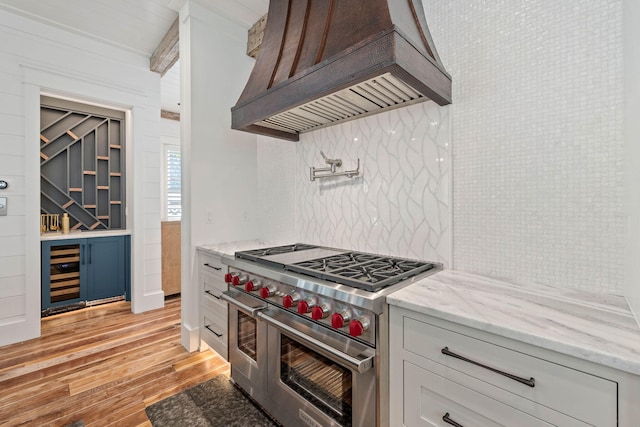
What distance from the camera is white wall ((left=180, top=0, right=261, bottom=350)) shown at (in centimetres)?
247

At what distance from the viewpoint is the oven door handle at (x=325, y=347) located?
1.11 meters

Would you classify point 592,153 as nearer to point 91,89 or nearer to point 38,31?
point 91,89

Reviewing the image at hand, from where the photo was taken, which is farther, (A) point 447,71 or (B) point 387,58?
(A) point 447,71

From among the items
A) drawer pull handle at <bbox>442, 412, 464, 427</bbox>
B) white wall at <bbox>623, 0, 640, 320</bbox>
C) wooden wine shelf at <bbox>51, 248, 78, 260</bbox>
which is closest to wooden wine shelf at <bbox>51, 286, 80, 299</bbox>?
wooden wine shelf at <bbox>51, 248, 78, 260</bbox>

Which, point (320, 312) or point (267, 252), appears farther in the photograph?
point (267, 252)

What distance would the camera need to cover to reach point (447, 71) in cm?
158

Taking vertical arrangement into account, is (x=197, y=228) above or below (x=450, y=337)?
above

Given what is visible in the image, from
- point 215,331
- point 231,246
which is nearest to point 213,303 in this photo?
point 215,331

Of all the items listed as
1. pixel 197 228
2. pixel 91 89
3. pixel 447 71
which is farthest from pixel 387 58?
pixel 91 89

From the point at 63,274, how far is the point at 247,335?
9.17 ft

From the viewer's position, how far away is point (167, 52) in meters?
3.07

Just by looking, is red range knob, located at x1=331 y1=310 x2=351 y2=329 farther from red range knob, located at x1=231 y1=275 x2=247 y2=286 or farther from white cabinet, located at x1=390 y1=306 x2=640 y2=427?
red range knob, located at x1=231 y1=275 x2=247 y2=286

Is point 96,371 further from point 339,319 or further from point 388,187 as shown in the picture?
point 388,187

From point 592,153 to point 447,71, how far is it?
779 mm
